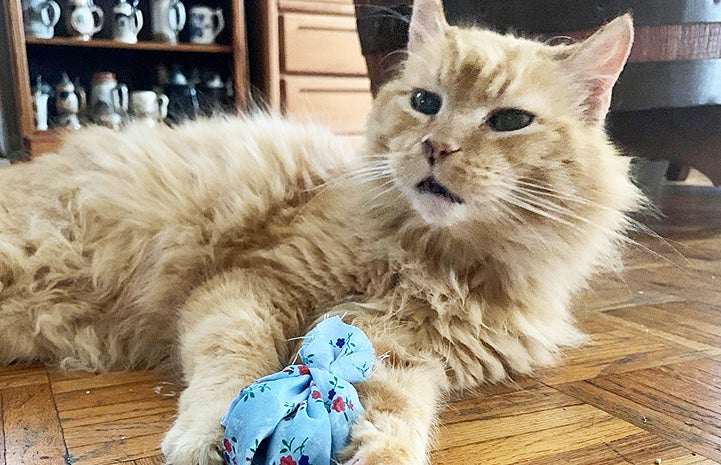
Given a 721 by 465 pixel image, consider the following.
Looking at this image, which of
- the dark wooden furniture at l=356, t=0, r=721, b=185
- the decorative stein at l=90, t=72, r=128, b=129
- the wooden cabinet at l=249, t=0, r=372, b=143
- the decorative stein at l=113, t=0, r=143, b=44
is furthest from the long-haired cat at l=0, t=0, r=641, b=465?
the wooden cabinet at l=249, t=0, r=372, b=143

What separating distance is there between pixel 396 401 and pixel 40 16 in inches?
98.2

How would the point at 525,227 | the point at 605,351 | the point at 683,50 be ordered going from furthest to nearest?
1. the point at 683,50
2. the point at 605,351
3. the point at 525,227

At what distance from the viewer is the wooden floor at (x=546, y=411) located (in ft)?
2.75

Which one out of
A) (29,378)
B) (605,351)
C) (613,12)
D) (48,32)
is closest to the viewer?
(29,378)

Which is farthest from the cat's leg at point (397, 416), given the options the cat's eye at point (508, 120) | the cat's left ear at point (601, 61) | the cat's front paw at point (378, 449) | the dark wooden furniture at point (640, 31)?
the dark wooden furniture at point (640, 31)

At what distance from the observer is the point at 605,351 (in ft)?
4.16

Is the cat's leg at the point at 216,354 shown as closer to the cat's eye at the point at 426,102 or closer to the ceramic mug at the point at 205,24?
the cat's eye at the point at 426,102

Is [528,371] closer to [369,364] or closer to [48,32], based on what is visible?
[369,364]

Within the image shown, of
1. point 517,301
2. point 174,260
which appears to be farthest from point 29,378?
point 517,301

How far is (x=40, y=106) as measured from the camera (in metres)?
2.68

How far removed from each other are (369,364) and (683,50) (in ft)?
5.52

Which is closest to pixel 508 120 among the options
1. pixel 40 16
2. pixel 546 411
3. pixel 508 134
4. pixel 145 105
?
pixel 508 134

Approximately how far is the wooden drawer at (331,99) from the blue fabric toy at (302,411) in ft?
7.62

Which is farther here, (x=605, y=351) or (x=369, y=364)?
(x=605, y=351)
